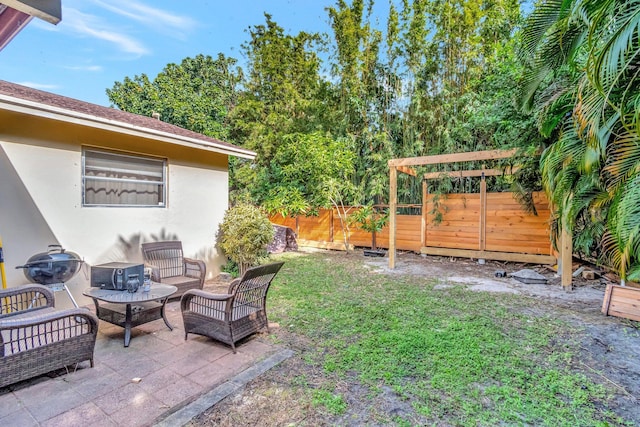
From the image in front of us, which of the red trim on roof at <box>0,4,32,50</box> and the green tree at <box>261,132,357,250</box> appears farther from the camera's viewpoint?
the green tree at <box>261,132,357,250</box>

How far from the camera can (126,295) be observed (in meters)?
3.30

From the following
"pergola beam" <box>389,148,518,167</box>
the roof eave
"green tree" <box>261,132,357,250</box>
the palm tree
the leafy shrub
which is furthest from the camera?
"green tree" <box>261,132,357,250</box>

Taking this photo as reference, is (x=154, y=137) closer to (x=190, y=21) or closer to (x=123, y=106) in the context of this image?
(x=190, y=21)

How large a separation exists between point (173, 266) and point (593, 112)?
6288 mm

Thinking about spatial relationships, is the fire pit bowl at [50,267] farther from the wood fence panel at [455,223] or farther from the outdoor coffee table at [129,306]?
the wood fence panel at [455,223]

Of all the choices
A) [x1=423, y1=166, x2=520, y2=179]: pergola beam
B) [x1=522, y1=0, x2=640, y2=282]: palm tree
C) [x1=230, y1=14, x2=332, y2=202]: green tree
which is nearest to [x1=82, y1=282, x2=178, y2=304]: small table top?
[x1=522, y1=0, x2=640, y2=282]: palm tree

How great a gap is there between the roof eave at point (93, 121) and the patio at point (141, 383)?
284cm

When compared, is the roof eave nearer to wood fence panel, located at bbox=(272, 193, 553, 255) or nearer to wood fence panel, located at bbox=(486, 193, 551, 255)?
wood fence panel, located at bbox=(272, 193, 553, 255)

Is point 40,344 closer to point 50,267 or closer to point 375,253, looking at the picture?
point 50,267

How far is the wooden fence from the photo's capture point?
24.5ft

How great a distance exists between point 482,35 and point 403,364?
411 inches

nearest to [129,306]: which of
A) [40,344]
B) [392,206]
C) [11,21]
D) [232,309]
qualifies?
[40,344]

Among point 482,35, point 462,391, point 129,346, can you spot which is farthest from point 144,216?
point 482,35

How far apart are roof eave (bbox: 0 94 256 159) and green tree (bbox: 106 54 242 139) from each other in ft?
32.8
